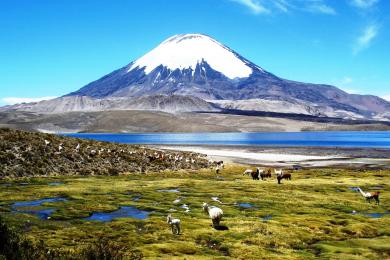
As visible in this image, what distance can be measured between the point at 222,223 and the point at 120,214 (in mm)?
8393

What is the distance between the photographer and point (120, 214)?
36438 millimetres

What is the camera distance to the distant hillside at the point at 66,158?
6347cm

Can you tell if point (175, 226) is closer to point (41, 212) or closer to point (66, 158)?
point (41, 212)

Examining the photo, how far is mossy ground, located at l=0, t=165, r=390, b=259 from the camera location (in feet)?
87.5

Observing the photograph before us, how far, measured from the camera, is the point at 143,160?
8500cm

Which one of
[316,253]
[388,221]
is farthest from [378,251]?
[388,221]

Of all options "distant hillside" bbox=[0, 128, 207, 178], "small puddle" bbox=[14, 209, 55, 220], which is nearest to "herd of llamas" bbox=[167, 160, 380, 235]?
"small puddle" bbox=[14, 209, 55, 220]

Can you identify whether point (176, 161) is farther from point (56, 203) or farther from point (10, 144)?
point (56, 203)

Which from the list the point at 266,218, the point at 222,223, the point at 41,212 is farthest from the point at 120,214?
the point at 266,218

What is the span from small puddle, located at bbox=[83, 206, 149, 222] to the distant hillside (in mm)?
27522

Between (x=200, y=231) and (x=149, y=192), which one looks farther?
(x=149, y=192)

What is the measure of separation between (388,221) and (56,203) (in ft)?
91.8

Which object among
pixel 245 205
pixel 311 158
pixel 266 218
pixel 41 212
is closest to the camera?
pixel 41 212

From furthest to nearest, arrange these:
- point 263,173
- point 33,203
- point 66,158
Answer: point 263,173 < point 66,158 < point 33,203
